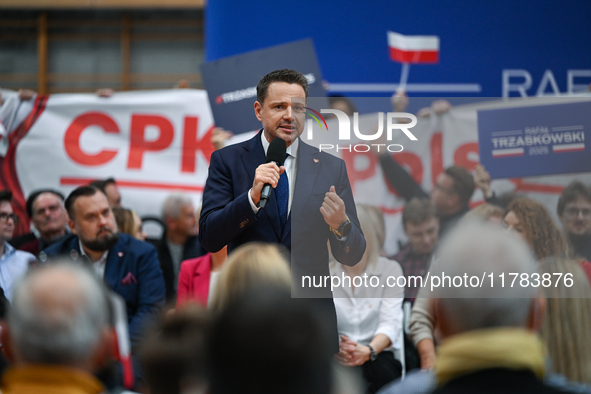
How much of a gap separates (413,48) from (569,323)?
2.81 metres

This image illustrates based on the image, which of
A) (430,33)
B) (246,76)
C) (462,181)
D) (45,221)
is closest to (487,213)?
(462,181)

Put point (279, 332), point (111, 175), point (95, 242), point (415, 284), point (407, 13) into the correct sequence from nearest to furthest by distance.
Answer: point (279, 332) → point (415, 284) → point (95, 242) → point (407, 13) → point (111, 175)

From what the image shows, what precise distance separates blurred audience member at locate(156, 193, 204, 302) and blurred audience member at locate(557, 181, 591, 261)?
2.41m

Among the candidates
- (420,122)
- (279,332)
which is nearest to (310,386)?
(279,332)

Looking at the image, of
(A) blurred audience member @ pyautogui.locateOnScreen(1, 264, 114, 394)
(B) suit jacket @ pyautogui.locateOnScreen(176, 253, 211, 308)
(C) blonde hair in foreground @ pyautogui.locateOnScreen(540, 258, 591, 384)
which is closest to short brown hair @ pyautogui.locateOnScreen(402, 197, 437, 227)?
(C) blonde hair in foreground @ pyautogui.locateOnScreen(540, 258, 591, 384)

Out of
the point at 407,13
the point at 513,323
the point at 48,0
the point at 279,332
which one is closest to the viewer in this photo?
the point at 279,332

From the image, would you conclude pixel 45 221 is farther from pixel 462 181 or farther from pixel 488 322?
pixel 488 322

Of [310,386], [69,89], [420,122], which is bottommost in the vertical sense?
[310,386]

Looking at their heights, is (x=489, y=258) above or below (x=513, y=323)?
above

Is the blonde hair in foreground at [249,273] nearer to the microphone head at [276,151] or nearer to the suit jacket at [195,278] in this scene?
the microphone head at [276,151]

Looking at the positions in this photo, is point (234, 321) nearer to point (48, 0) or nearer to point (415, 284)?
point (415, 284)

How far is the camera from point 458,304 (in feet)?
3.73

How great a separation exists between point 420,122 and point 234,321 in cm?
123

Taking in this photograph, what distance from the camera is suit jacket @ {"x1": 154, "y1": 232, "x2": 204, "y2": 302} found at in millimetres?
3854
